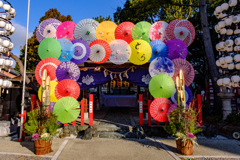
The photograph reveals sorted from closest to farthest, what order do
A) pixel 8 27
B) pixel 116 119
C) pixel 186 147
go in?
pixel 186 147
pixel 8 27
pixel 116 119

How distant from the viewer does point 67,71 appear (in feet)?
24.1

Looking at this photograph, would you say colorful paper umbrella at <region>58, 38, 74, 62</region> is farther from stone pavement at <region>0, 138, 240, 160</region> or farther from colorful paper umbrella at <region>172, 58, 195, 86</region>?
colorful paper umbrella at <region>172, 58, 195, 86</region>

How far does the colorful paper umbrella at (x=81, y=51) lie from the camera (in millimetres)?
7785

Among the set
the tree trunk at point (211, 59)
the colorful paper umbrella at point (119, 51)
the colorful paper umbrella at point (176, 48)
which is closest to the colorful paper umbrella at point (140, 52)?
the colorful paper umbrella at point (119, 51)

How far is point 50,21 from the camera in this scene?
28.7 feet

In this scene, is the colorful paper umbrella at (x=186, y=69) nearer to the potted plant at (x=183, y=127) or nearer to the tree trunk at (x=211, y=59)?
the potted plant at (x=183, y=127)

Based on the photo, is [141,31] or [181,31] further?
[141,31]

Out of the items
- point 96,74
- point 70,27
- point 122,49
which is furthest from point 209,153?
point 70,27

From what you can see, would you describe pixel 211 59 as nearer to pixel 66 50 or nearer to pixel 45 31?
pixel 66 50

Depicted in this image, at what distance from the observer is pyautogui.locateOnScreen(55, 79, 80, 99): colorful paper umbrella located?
7.00m

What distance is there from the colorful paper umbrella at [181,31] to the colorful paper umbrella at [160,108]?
3589mm

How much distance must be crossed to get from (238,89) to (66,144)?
9648 mm

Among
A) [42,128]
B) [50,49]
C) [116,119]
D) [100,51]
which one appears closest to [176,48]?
[100,51]

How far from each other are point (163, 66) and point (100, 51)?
3.10m
